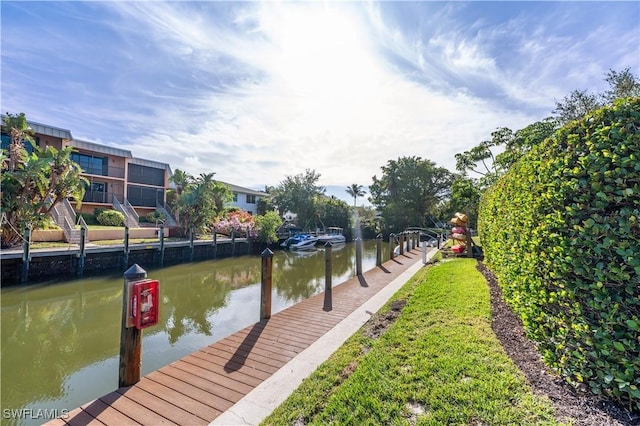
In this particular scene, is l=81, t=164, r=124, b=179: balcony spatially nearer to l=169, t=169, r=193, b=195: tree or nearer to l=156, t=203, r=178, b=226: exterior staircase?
l=156, t=203, r=178, b=226: exterior staircase

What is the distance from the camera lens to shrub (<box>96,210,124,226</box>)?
21734mm

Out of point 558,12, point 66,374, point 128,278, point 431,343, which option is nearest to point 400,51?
point 558,12

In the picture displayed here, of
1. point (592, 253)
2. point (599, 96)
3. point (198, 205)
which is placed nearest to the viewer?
point (592, 253)

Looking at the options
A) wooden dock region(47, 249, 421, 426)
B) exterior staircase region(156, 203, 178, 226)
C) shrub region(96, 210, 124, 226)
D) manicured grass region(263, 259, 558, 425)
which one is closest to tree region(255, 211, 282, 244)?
exterior staircase region(156, 203, 178, 226)

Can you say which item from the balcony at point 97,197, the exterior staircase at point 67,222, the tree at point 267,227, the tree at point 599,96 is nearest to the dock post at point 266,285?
the exterior staircase at point 67,222

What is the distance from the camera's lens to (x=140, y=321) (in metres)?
3.49

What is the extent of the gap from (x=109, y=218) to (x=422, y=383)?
24.6 meters

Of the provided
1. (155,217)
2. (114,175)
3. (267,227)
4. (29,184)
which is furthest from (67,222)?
(267,227)

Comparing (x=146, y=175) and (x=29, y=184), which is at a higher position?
(x=146, y=175)

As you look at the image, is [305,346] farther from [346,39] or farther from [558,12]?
[558,12]

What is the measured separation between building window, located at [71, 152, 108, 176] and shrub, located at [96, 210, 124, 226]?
3789 mm

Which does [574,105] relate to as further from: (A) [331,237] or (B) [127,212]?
(B) [127,212]

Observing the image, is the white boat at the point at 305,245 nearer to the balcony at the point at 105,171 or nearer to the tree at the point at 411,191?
the balcony at the point at 105,171

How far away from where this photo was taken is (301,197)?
110ft
